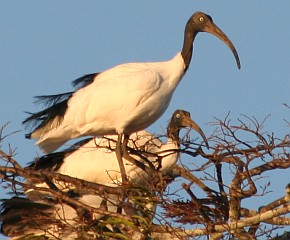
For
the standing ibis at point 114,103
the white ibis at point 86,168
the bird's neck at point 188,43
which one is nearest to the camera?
the white ibis at point 86,168

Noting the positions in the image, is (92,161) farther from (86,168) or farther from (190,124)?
(190,124)

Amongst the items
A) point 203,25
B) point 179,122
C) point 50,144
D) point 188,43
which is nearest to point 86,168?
point 50,144

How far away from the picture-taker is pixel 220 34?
40.1ft

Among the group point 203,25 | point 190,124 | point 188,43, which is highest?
point 203,25

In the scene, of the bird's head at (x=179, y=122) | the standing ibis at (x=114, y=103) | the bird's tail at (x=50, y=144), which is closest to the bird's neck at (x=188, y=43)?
the standing ibis at (x=114, y=103)

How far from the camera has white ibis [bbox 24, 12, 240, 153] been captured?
11.4m

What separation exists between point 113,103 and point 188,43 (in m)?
1.25

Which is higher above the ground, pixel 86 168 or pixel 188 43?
pixel 188 43

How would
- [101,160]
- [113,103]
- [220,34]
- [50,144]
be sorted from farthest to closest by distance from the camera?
1. [101,160]
2. [220,34]
3. [50,144]
4. [113,103]

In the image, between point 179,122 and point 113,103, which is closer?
point 113,103

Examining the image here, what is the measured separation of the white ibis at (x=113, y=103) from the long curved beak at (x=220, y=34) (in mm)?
10

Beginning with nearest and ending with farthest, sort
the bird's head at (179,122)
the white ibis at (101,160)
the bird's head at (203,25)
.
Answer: the bird's head at (179,122)
the white ibis at (101,160)
the bird's head at (203,25)

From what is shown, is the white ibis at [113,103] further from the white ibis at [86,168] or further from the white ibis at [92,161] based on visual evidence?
the white ibis at [92,161]

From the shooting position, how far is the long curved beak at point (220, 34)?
12031 millimetres
